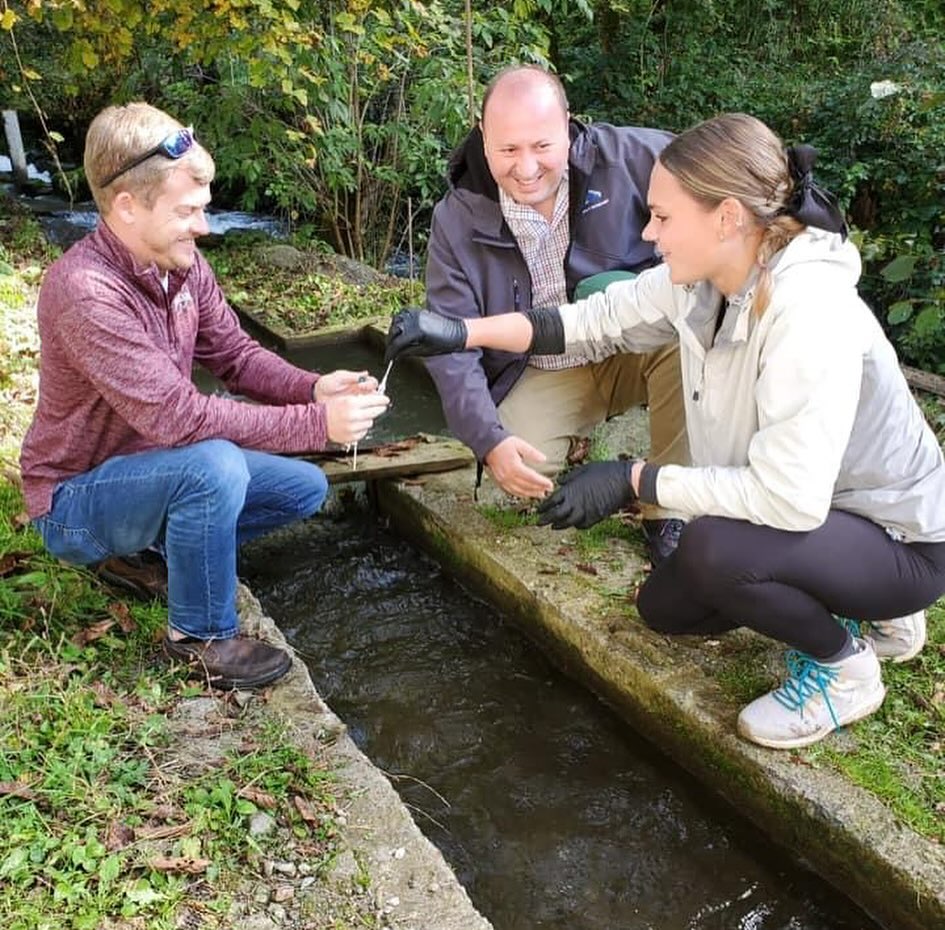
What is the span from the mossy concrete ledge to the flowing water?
0.08m

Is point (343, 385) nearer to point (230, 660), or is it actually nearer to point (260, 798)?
point (230, 660)

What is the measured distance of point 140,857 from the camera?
2.00 meters

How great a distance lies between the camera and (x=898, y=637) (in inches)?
104

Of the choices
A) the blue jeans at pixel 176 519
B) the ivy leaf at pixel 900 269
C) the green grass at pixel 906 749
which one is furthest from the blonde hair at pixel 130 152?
the ivy leaf at pixel 900 269

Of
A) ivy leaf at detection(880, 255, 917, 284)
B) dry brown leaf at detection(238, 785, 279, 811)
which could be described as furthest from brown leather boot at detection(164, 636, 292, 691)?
ivy leaf at detection(880, 255, 917, 284)

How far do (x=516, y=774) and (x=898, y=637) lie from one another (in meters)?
1.12

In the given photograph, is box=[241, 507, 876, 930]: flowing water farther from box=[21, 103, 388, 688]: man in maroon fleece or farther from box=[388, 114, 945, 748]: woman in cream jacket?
box=[21, 103, 388, 688]: man in maroon fleece

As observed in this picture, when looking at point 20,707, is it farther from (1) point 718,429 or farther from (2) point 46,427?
(1) point 718,429

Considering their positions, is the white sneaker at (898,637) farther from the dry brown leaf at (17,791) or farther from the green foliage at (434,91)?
the dry brown leaf at (17,791)

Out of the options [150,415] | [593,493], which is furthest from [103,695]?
[593,493]

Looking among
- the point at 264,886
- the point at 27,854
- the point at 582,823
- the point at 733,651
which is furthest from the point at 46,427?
the point at 733,651

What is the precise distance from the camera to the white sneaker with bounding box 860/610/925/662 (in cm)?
261

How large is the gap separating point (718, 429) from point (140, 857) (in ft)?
5.51

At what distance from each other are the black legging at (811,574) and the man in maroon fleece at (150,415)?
983 mm
